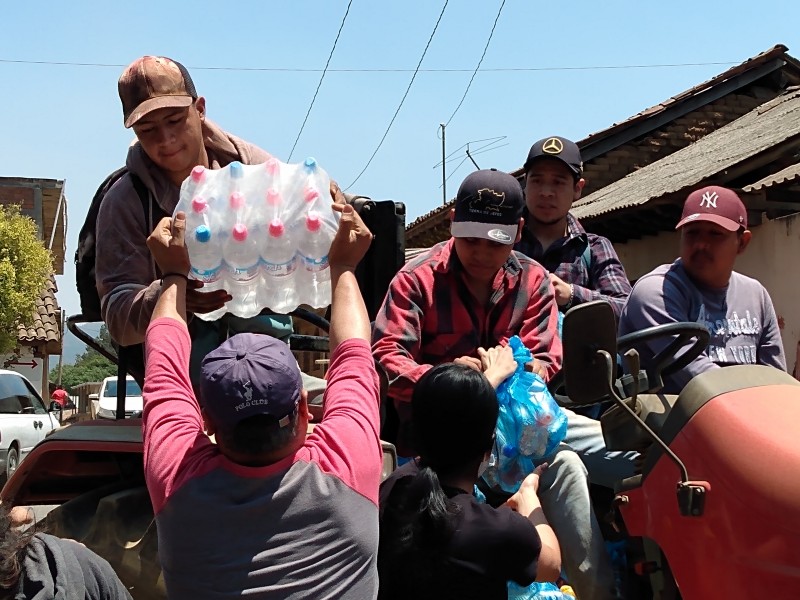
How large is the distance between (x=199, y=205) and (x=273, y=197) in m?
0.22

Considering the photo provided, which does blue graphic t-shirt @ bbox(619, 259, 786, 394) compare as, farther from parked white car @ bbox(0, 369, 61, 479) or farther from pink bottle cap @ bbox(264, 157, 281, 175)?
parked white car @ bbox(0, 369, 61, 479)

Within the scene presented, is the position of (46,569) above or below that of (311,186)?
below

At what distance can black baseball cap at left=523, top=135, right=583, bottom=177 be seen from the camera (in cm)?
471

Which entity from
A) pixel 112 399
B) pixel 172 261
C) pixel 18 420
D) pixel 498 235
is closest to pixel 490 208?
pixel 498 235

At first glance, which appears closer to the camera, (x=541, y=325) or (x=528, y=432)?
(x=528, y=432)

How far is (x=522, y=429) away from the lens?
3064 millimetres

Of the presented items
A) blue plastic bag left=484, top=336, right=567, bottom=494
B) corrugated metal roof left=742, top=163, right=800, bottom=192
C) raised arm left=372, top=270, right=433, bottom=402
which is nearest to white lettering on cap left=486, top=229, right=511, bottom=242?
raised arm left=372, top=270, right=433, bottom=402

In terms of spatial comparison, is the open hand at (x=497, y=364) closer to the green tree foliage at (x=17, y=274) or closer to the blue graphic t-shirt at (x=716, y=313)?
the blue graphic t-shirt at (x=716, y=313)

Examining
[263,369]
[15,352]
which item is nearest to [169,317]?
[263,369]

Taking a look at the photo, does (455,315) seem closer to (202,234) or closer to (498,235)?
(498,235)

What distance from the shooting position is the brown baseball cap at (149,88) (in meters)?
3.48

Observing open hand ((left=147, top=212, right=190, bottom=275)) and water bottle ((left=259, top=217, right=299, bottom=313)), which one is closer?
open hand ((left=147, top=212, right=190, bottom=275))

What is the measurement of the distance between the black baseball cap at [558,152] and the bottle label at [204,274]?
2139mm

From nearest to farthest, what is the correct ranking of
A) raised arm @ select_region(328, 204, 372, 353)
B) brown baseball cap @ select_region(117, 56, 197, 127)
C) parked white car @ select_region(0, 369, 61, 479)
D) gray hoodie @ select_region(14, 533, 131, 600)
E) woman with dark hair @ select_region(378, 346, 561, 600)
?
1. gray hoodie @ select_region(14, 533, 131, 600)
2. woman with dark hair @ select_region(378, 346, 561, 600)
3. raised arm @ select_region(328, 204, 372, 353)
4. brown baseball cap @ select_region(117, 56, 197, 127)
5. parked white car @ select_region(0, 369, 61, 479)
